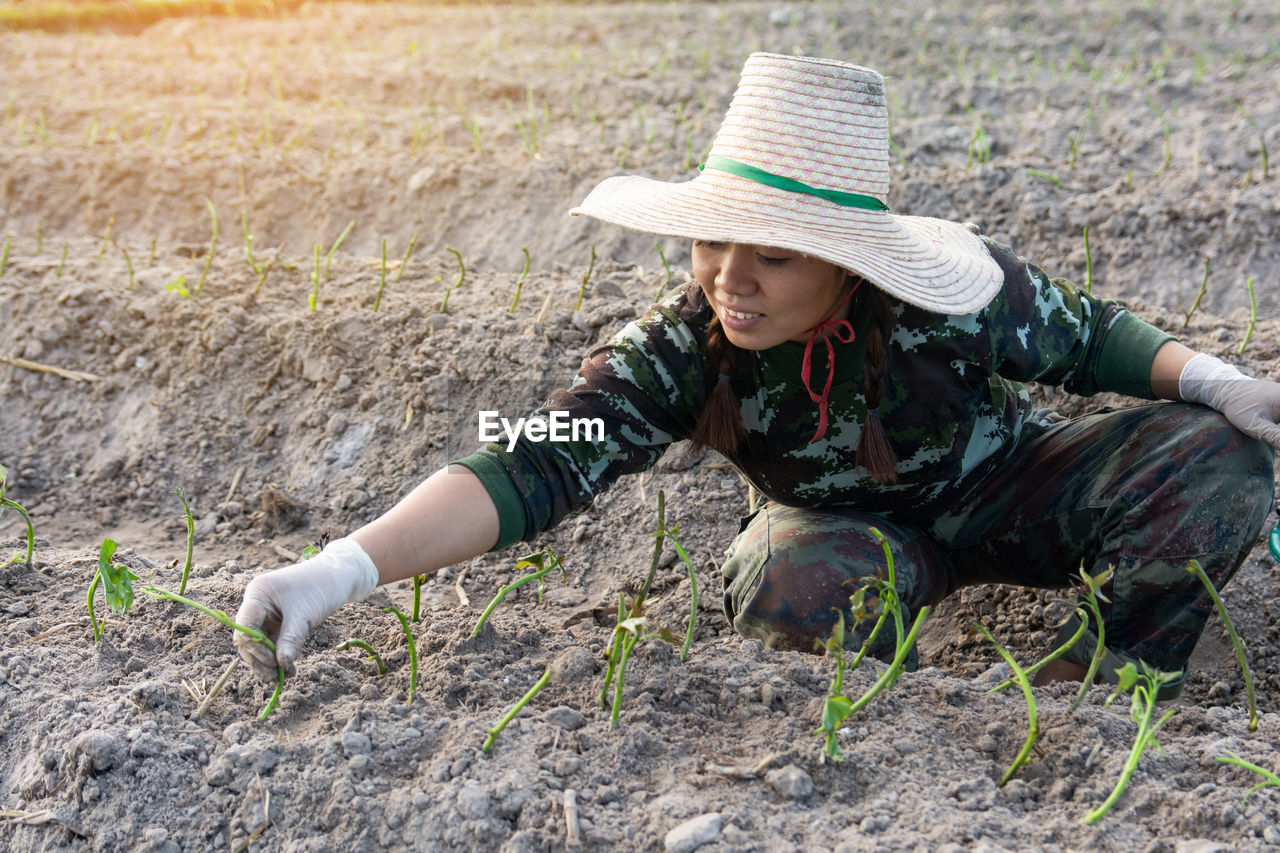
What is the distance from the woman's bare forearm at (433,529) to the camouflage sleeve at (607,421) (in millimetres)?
28

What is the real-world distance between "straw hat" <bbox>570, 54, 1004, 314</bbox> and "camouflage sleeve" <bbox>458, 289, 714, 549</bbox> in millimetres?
247

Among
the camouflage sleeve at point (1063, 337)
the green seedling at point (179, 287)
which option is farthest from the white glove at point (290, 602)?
the green seedling at point (179, 287)

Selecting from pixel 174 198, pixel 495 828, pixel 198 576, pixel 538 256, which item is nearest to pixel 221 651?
pixel 198 576

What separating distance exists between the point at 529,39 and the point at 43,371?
3.69 meters

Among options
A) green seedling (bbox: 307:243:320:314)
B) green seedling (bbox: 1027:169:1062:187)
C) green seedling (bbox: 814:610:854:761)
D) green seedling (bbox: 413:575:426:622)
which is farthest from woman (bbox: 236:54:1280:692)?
green seedling (bbox: 1027:169:1062:187)

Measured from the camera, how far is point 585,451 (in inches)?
77.5

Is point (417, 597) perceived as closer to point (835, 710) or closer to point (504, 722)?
point (504, 722)

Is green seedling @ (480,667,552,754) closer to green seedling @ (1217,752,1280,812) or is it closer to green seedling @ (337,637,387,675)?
green seedling @ (337,637,387,675)

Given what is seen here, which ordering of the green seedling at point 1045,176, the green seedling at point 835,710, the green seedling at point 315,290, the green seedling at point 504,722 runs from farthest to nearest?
the green seedling at point 1045,176 < the green seedling at point 315,290 < the green seedling at point 504,722 < the green seedling at point 835,710

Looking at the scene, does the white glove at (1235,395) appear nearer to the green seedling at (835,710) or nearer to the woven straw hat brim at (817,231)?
the woven straw hat brim at (817,231)

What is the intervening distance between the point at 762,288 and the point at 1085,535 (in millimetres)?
875

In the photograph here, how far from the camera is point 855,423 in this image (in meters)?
2.09

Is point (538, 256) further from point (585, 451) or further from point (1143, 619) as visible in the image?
point (1143, 619)

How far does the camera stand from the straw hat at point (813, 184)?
1.80m
